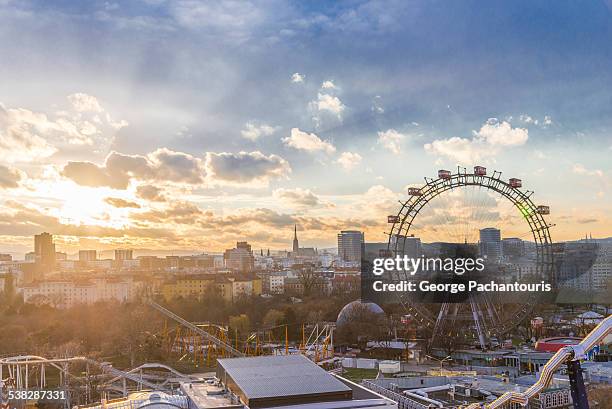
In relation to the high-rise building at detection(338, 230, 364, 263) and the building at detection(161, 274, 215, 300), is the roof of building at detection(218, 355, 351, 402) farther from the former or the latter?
the high-rise building at detection(338, 230, 364, 263)

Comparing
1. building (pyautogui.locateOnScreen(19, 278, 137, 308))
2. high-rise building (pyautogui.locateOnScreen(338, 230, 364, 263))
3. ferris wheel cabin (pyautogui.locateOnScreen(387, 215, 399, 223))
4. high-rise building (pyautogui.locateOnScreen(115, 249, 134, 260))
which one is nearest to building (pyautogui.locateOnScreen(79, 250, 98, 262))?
high-rise building (pyautogui.locateOnScreen(115, 249, 134, 260))

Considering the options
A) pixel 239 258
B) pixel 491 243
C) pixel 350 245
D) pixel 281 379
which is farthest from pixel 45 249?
pixel 281 379

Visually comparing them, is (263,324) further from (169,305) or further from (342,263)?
(342,263)

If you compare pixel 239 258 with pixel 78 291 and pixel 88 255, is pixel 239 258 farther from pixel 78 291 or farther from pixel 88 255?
pixel 78 291

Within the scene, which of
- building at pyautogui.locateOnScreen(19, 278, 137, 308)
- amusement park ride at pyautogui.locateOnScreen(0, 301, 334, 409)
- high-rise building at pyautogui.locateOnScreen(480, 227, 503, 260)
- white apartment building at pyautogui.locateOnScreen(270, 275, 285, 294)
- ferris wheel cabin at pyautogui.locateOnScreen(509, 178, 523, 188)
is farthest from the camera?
white apartment building at pyautogui.locateOnScreen(270, 275, 285, 294)

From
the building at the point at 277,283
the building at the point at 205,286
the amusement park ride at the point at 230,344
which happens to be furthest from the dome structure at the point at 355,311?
the building at the point at 277,283

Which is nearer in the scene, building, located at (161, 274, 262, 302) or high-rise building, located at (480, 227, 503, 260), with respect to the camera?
high-rise building, located at (480, 227, 503, 260)
